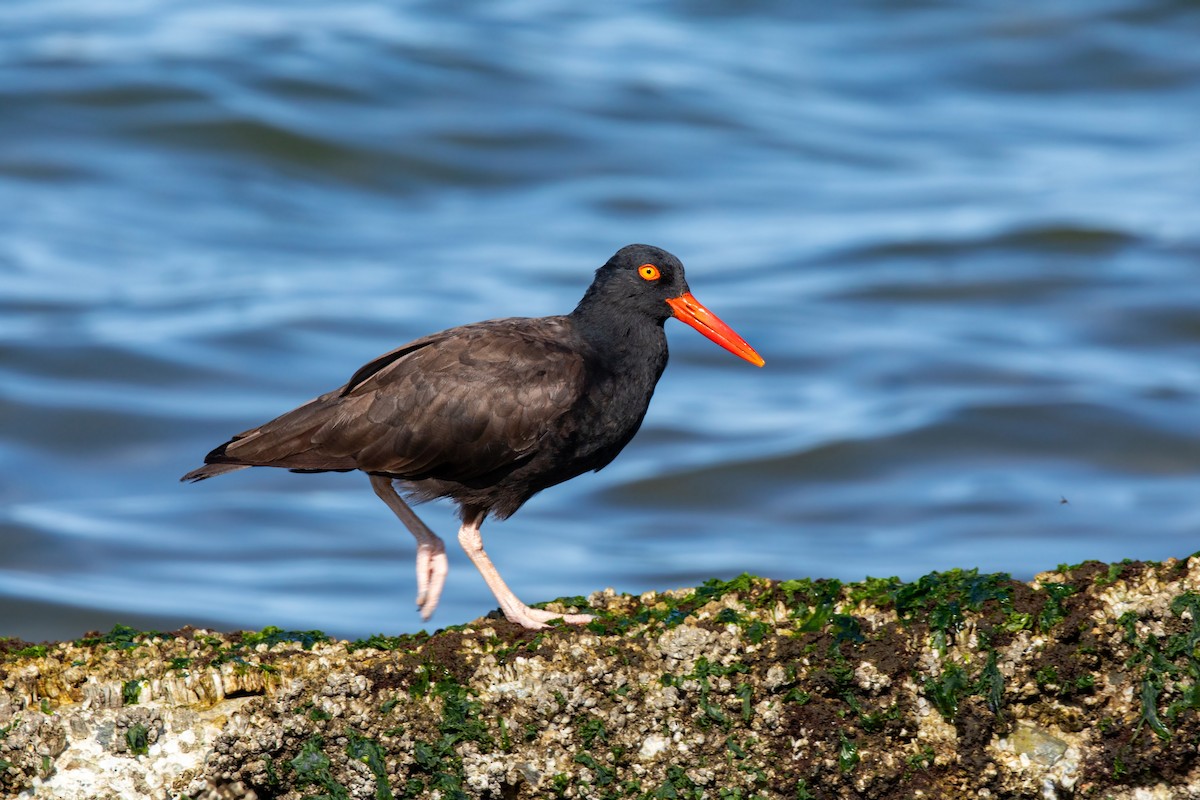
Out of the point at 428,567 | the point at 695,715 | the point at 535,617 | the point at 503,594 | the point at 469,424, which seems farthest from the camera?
the point at 428,567

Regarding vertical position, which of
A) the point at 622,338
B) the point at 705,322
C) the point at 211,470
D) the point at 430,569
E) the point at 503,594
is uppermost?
the point at 705,322

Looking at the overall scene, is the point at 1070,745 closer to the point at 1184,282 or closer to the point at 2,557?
the point at 2,557

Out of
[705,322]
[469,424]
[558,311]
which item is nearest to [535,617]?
[469,424]

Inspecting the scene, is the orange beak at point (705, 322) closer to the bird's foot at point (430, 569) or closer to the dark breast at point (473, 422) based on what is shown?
the dark breast at point (473, 422)

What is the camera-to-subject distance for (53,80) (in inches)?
911

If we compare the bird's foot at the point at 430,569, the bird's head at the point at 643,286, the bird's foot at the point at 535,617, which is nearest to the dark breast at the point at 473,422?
the bird's foot at the point at 430,569

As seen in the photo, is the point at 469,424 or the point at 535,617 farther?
the point at 469,424

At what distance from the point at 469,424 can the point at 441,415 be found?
0.15m

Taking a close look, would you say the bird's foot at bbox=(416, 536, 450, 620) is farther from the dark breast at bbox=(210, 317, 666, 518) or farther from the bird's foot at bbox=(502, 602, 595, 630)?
the bird's foot at bbox=(502, 602, 595, 630)

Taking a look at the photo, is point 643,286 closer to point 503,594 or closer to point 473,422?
point 473,422

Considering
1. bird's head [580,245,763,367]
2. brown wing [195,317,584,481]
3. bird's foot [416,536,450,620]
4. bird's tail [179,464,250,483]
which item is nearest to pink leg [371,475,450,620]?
bird's foot [416,536,450,620]

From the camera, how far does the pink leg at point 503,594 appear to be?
5.02 m

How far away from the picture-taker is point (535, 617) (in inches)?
204

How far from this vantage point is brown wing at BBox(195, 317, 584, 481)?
20.9 feet
